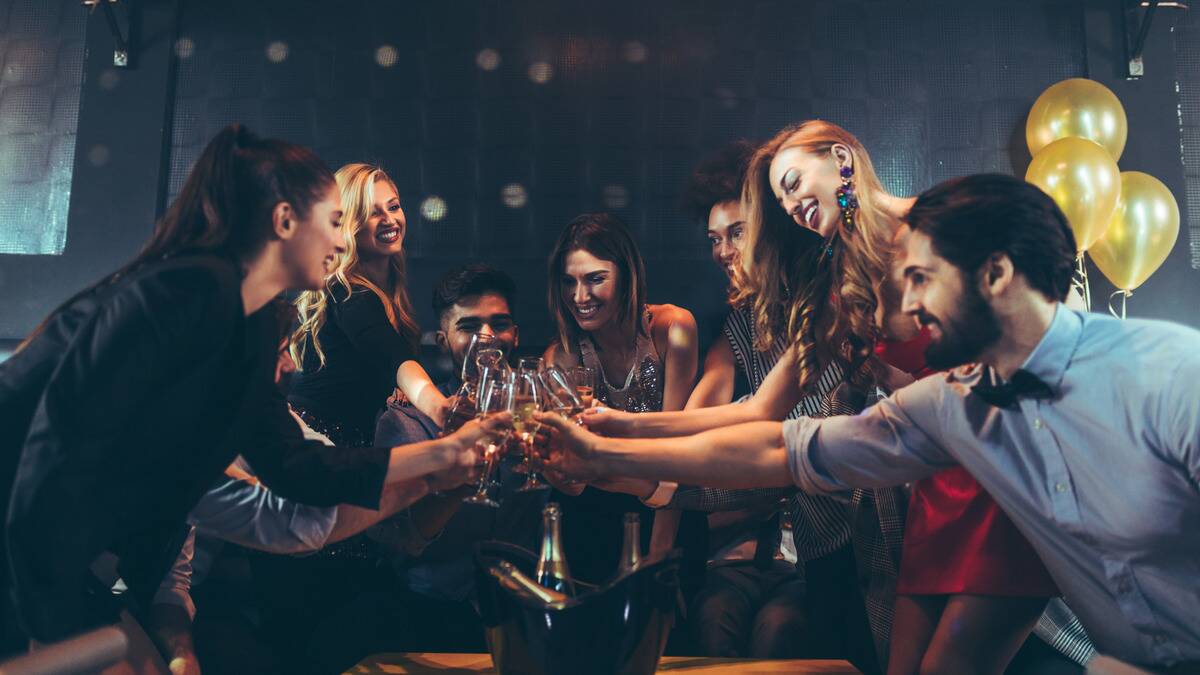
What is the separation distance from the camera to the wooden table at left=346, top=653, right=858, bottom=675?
6.00 ft

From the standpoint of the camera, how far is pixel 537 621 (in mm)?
1506

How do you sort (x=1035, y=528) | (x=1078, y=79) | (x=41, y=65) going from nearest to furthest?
(x=1035, y=528), (x=1078, y=79), (x=41, y=65)

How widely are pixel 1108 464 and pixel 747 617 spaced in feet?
4.55

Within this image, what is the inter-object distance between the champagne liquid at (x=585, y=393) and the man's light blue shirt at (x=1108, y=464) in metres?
0.79

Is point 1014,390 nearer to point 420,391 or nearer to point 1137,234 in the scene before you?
point 420,391

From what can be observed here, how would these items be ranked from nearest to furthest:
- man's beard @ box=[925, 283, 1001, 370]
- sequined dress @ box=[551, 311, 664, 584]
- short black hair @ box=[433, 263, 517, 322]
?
man's beard @ box=[925, 283, 1001, 370] < sequined dress @ box=[551, 311, 664, 584] < short black hair @ box=[433, 263, 517, 322]

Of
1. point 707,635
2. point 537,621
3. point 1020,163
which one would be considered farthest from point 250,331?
point 1020,163

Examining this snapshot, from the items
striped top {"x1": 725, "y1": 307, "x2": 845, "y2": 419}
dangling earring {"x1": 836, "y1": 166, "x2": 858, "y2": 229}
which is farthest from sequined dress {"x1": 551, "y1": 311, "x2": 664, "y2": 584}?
dangling earring {"x1": 836, "y1": 166, "x2": 858, "y2": 229}

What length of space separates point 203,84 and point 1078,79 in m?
3.82

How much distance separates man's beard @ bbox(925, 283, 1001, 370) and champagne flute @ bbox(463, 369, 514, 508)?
851mm

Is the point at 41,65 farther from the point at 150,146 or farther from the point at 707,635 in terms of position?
the point at 707,635

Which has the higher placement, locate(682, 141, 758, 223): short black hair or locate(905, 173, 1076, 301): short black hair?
locate(682, 141, 758, 223): short black hair

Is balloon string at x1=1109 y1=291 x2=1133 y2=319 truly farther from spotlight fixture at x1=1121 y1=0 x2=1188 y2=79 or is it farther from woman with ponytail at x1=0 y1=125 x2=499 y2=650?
woman with ponytail at x1=0 y1=125 x2=499 y2=650

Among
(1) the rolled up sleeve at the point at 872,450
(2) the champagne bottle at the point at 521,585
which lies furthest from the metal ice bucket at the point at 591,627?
(1) the rolled up sleeve at the point at 872,450
